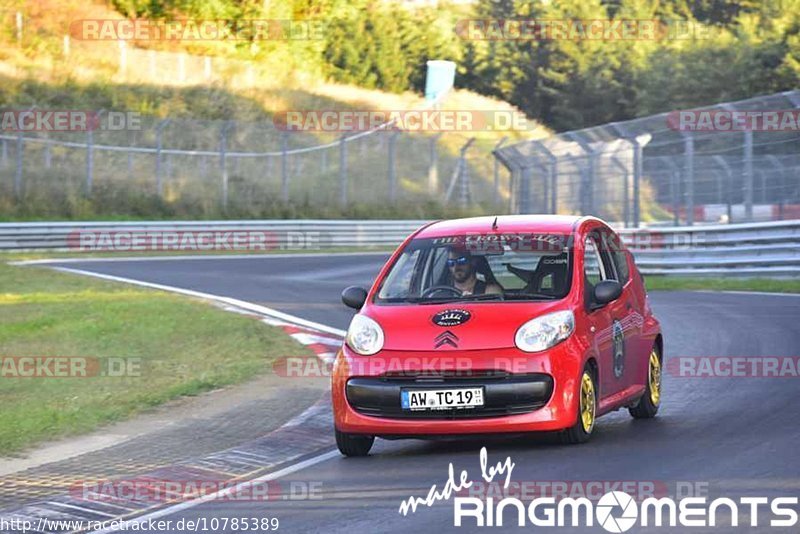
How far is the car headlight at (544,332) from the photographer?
866cm

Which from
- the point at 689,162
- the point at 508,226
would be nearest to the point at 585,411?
the point at 508,226

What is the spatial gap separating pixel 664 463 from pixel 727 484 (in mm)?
768

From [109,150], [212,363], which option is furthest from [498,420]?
[109,150]

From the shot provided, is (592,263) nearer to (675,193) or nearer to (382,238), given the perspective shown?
(675,193)

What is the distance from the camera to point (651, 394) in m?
10.2

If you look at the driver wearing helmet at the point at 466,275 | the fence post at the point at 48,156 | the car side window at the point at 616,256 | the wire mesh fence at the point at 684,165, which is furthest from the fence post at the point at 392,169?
the driver wearing helmet at the point at 466,275

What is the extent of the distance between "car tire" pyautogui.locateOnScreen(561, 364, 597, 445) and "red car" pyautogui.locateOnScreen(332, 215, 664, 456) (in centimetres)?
1

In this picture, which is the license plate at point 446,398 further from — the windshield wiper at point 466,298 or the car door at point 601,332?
the car door at point 601,332

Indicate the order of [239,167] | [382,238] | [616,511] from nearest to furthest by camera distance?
[616,511] → [382,238] → [239,167]

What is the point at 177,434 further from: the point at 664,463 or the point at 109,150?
the point at 109,150

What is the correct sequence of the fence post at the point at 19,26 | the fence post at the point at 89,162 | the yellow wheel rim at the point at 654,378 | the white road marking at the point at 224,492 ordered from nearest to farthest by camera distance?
1. the white road marking at the point at 224,492
2. the yellow wheel rim at the point at 654,378
3. the fence post at the point at 89,162
4. the fence post at the point at 19,26

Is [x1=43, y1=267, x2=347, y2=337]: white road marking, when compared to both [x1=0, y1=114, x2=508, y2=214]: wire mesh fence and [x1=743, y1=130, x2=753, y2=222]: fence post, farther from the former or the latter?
[x1=0, y1=114, x2=508, y2=214]: wire mesh fence

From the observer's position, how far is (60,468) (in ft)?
29.8

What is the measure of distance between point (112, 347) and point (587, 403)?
8.16m
